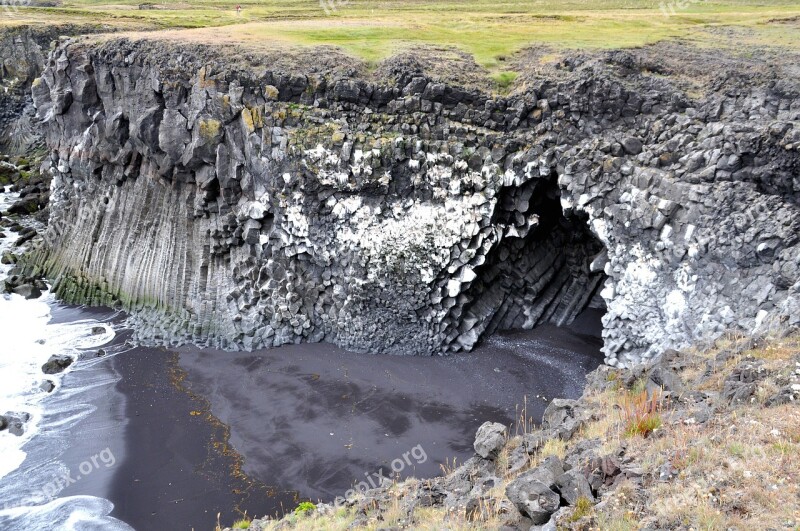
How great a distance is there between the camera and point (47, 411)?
2467cm

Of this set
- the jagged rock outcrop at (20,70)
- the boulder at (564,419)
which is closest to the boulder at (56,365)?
the boulder at (564,419)

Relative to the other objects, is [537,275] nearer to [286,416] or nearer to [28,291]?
[286,416]

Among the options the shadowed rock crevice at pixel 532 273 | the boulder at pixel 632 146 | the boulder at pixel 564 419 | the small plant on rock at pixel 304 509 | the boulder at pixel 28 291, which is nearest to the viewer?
the boulder at pixel 564 419

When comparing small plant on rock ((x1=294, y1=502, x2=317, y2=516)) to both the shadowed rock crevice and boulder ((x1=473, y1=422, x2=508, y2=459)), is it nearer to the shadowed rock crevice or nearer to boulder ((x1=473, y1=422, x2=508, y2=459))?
boulder ((x1=473, y1=422, x2=508, y2=459))

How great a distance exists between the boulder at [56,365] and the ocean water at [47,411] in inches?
10.5

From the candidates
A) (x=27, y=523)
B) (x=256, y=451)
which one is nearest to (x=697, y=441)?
(x=256, y=451)

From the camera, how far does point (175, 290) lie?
30.3m

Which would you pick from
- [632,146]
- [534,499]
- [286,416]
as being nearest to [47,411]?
[286,416]

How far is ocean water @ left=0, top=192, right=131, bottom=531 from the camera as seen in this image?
19.6 meters

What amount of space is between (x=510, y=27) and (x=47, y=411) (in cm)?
3148

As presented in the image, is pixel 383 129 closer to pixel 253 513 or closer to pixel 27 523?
pixel 253 513

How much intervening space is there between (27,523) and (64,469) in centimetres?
242

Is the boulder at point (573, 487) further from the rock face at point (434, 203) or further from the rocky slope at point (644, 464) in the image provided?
the rock face at point (434, 203)

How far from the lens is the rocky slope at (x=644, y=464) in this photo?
8930mm
